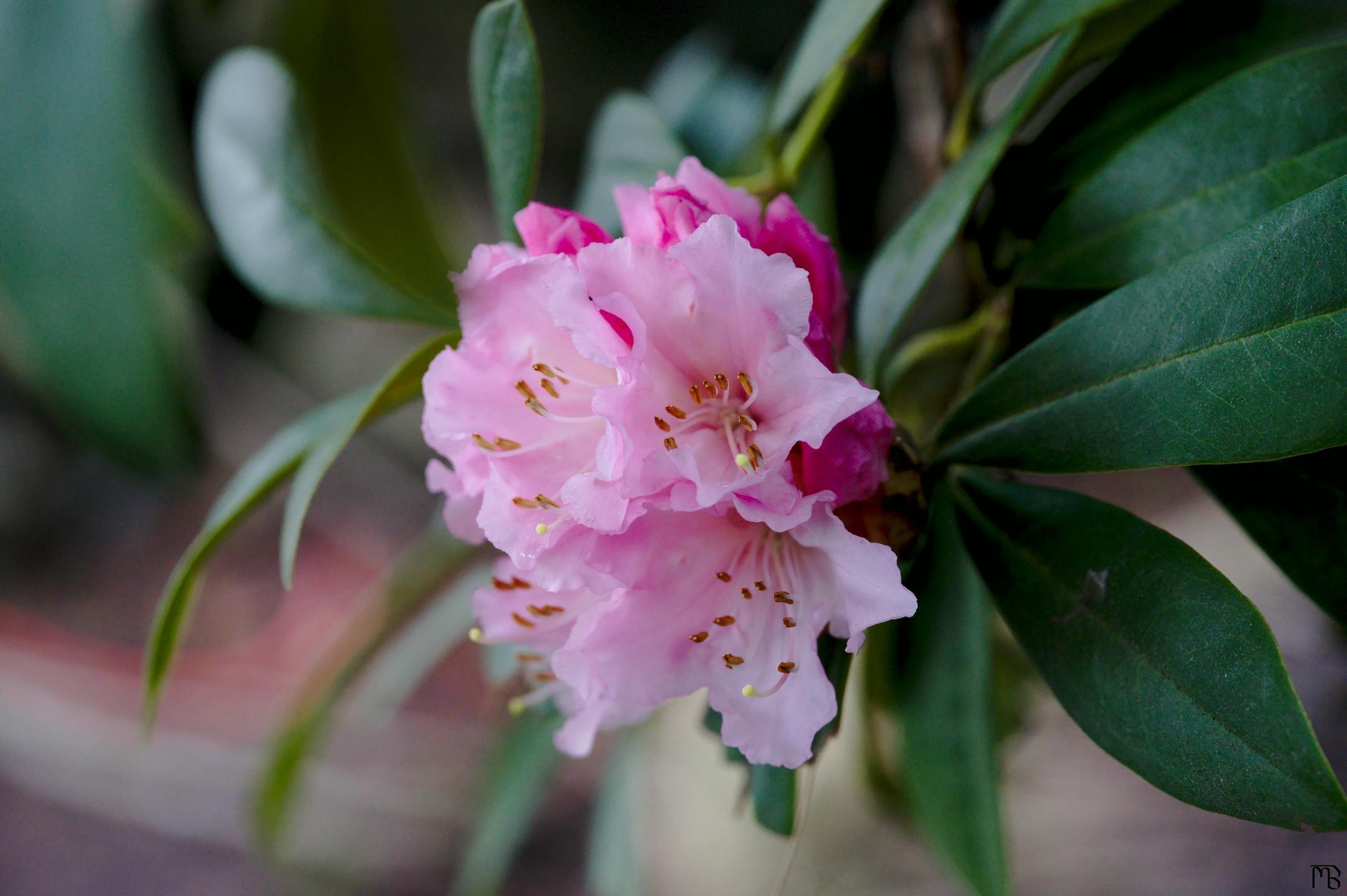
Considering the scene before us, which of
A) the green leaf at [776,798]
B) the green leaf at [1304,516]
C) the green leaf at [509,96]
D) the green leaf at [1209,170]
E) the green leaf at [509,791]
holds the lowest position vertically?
the green leaf at [776,798]

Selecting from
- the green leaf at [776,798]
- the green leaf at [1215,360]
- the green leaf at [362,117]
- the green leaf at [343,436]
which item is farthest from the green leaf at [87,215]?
the green leaf at [1215,360]

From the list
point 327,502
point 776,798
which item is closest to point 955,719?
point 776,798

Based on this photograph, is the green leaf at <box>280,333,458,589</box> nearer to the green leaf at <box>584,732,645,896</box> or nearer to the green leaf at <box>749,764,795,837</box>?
the green leaf at <box>749,764,795,837</box>

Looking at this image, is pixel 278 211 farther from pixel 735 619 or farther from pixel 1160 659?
pixel 1160 659

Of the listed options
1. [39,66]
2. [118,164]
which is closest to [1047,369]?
[118,164]

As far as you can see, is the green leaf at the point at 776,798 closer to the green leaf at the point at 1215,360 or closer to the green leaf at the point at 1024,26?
the green leaf at the point at 1215,360
